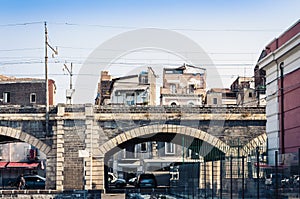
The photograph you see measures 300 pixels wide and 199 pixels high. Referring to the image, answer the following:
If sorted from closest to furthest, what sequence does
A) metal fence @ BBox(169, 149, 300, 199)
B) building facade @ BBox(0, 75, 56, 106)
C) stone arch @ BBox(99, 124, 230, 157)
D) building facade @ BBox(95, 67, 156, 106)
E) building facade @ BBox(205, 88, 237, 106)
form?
metal fence @ BBox(169, 149, 300, 199) < stone arch @ BBox(99, 124, 230, 157) < building facade @ BBox(0, 75, 56, 106) < building facade @ BBox(205, 88, 237, 106) < building facade @ BBox(95, 67, 156, 106)

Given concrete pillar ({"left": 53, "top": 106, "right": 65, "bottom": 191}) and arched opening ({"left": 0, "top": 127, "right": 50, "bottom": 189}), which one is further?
arched opening ({"left": 0, "top": 127, "right": 50, "bottom": 189})

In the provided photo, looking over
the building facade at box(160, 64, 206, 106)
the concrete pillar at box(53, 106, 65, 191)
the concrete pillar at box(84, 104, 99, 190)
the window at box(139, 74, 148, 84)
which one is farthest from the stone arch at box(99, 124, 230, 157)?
the window at box(139, 74, 148, 84)

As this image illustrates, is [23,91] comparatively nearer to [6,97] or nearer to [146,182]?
[6,97]

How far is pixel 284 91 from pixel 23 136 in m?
22.0

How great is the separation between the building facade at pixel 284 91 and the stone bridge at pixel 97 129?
52.3 ft

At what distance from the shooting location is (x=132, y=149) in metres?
62.5

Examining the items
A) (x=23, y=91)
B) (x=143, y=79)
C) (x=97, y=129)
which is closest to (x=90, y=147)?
(x=97, y=129)

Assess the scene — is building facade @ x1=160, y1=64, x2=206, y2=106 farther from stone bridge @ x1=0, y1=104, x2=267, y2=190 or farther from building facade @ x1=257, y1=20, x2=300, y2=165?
building facade @ x1=257, y1=20, x2=300, y2=165

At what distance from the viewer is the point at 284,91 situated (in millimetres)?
19656

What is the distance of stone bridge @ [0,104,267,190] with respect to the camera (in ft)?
123

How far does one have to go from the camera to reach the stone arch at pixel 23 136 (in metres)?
37.3

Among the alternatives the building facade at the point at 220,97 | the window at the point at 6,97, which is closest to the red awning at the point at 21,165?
the window at the point at 6,97

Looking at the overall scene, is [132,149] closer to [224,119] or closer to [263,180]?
[224,119]

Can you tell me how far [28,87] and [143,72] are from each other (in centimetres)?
1338
